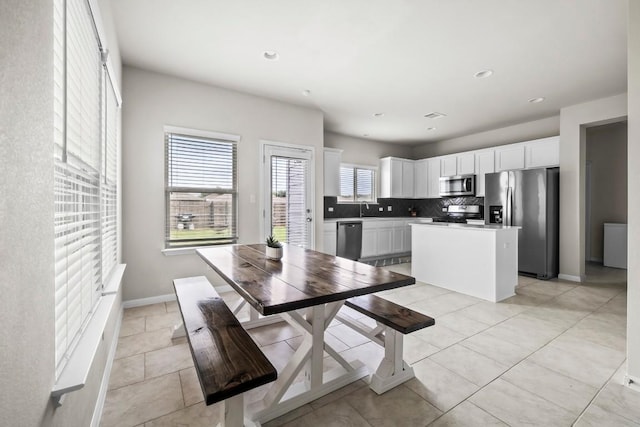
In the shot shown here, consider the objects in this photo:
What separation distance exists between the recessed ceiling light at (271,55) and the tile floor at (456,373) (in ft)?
9.09

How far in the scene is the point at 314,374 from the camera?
179cm

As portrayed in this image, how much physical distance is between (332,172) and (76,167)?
179 inches

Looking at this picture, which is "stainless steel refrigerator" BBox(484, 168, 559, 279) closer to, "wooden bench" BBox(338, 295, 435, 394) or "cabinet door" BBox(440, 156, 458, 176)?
"cabinet door" BBox(440, 156, 458, 176)

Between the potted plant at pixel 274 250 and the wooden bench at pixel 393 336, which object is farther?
the potted plant at pixel 274 250

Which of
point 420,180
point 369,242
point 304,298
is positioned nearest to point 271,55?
point 304,298

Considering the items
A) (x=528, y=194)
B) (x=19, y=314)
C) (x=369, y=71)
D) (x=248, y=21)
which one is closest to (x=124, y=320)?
(x=19, y=314)

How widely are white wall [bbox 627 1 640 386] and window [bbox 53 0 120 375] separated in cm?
303

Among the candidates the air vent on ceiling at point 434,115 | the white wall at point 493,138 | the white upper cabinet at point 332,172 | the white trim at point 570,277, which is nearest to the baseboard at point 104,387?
the white upper cabinet at point 332,172

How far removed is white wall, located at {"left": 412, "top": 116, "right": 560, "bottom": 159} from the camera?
5152 mm

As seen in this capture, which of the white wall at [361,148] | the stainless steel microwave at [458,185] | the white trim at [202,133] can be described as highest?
the white wall at [361,148]

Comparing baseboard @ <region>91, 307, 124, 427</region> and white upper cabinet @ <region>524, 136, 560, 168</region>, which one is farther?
white upper cabinet @ <region>524, 136, 560, 168</region>

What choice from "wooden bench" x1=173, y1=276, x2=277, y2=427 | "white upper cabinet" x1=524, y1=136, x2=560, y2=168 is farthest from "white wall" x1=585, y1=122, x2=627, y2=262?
"wooden bench" x1=173, y1=276, x2=277, y2=427

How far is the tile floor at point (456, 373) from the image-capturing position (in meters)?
1.63

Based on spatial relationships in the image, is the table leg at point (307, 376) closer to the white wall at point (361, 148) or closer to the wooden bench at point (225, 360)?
the wooden bench at point (225, 360)
